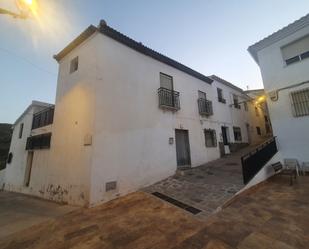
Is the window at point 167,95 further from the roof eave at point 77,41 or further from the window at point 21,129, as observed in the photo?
the window at point 21,129

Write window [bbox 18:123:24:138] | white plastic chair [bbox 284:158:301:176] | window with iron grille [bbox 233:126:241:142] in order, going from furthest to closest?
window with iron grille [bbox 233:126:241:142]
window [bbox 18:123:24:138]
white plastic chair [bbox 284:158:301:176]

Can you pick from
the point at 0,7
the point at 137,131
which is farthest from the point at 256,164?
the point at 0,7

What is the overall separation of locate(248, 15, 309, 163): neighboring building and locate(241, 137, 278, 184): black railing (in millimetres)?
746

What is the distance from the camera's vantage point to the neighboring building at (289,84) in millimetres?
7553

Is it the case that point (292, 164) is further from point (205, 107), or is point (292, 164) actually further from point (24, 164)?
point (24, 164)

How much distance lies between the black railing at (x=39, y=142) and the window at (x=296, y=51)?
12.2 m

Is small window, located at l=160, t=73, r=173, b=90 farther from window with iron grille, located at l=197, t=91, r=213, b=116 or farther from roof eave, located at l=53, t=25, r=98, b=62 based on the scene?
roof eave, located at l=53, t=25, r=98, b=62

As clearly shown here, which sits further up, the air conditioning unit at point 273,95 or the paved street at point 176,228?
the air conditioning unit at point 273,95

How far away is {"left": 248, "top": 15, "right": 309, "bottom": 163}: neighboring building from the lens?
24.8 feet

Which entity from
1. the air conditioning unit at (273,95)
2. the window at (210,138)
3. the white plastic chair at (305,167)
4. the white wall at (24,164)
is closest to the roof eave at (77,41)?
the white wall at (24,164)

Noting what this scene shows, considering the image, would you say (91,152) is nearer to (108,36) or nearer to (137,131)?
(137,131)

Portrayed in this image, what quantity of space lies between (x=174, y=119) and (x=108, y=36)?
4.87 m

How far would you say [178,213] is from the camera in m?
4.30

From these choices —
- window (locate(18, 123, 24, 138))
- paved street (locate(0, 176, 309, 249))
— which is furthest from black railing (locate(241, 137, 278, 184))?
window (locate(18, 123, 24, 138))
